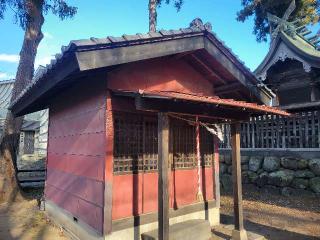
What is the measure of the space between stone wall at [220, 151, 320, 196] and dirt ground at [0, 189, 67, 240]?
27.0 ft

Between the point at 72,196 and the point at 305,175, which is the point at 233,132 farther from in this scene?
the point at 305,175

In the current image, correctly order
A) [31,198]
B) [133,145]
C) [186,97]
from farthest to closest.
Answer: [31,198]
[133,145]
[186,97]

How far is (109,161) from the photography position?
19.4ft

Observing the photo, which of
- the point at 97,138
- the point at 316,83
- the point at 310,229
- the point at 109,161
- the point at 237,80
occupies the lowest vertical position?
the point at 310,229

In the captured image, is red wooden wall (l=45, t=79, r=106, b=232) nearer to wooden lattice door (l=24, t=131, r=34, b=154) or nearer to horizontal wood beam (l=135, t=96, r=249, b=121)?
horizontal wood beam (l=135, t=96, r=249, b=121)

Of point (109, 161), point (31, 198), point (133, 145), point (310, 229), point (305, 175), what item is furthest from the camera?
point (31, 198)

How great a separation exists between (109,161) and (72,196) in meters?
2.26

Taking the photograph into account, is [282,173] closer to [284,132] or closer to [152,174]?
[284,132]

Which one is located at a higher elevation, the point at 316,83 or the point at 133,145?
the point at 316,83

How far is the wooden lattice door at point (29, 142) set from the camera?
2966 cm

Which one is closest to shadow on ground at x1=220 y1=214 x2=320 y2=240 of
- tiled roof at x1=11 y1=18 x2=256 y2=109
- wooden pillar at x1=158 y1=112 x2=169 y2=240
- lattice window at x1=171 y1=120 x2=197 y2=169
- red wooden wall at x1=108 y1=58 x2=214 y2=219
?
red wooden wall at x1=108 y1=58 x2=214 y2=219

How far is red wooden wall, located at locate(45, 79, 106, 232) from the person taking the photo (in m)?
6.09

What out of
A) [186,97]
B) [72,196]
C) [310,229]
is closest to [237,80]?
[186,97]

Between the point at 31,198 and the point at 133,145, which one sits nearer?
the point at 133,145
